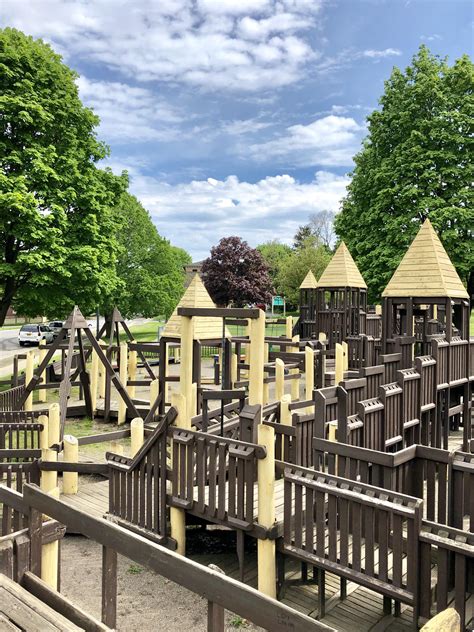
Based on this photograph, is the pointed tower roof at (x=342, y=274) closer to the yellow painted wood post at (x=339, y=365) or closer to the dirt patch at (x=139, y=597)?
the yellow painted wood post at (x=339, y=365)

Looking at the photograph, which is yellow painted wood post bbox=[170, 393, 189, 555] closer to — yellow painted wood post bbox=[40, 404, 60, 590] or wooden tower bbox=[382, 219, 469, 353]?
yellow painted wood post bbox=[40, 404, 60, 590]

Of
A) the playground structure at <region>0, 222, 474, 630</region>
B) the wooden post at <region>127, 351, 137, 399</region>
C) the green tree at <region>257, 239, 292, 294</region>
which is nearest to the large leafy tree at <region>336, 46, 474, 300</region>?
the playground structure at <region>0, 222, 474, 630</region>

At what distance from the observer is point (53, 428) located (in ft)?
29.9

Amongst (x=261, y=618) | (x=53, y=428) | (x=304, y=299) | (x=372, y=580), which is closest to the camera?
(x=261, y=618)

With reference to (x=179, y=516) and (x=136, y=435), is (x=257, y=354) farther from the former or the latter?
(x=136, y=435)

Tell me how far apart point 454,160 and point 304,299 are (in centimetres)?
1051

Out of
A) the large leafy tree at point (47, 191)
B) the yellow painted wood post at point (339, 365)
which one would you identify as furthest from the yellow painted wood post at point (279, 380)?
the large leafy tree at point (47, 191)

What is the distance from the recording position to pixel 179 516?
21.4ft

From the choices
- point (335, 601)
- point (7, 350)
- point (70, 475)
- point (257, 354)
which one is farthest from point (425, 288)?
point (7, 350)

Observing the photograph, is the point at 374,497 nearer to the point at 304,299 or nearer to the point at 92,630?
the point at 92,630

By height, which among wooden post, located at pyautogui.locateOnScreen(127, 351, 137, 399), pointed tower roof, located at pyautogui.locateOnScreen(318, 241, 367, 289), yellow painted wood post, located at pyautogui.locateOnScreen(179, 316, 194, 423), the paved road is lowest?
the paved road

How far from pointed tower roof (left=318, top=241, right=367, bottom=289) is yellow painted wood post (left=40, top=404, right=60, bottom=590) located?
15.1m

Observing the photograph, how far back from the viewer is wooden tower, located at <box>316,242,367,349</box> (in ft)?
69.9

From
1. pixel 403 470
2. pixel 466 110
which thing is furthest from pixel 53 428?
pixel 466 110
